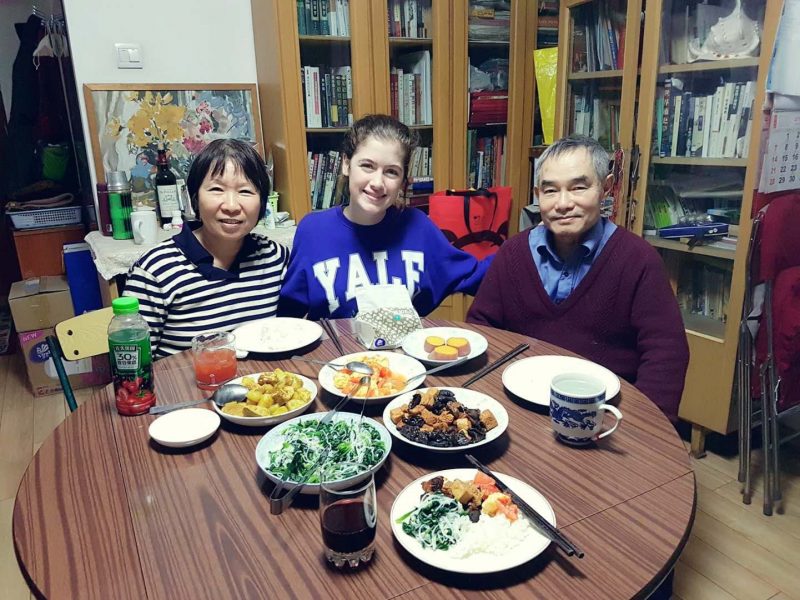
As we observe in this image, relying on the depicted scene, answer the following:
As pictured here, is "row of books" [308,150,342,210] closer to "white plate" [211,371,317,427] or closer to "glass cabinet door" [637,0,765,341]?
"glass cabinet door" [637,0,765,341]

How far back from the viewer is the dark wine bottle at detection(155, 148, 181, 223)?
266cm

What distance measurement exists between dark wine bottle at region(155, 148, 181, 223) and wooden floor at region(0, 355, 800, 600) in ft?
3.69

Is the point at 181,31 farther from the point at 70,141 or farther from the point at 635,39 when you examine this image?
the point at 635,39

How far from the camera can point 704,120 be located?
2.36m

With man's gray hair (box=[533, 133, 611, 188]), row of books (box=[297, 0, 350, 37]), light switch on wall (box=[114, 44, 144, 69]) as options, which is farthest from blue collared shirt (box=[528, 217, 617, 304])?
light switch on wall (box=[114, 44, 144, 69])

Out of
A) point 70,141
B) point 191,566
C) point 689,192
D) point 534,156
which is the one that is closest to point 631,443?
point 191,566

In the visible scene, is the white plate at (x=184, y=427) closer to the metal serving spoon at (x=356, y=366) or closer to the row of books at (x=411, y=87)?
the metal serving spoon at (x=356, y=366)

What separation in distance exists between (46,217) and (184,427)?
273 centimetres

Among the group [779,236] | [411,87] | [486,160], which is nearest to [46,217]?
[411,87]

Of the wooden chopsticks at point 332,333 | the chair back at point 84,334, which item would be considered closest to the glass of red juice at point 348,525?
the wooden chopsticks at point 332,333

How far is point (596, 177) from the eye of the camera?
153 centimetres

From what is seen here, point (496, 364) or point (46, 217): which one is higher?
point (46, 217)

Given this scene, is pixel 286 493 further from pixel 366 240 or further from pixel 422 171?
pixel 422 171

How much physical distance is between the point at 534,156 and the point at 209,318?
2228mm
